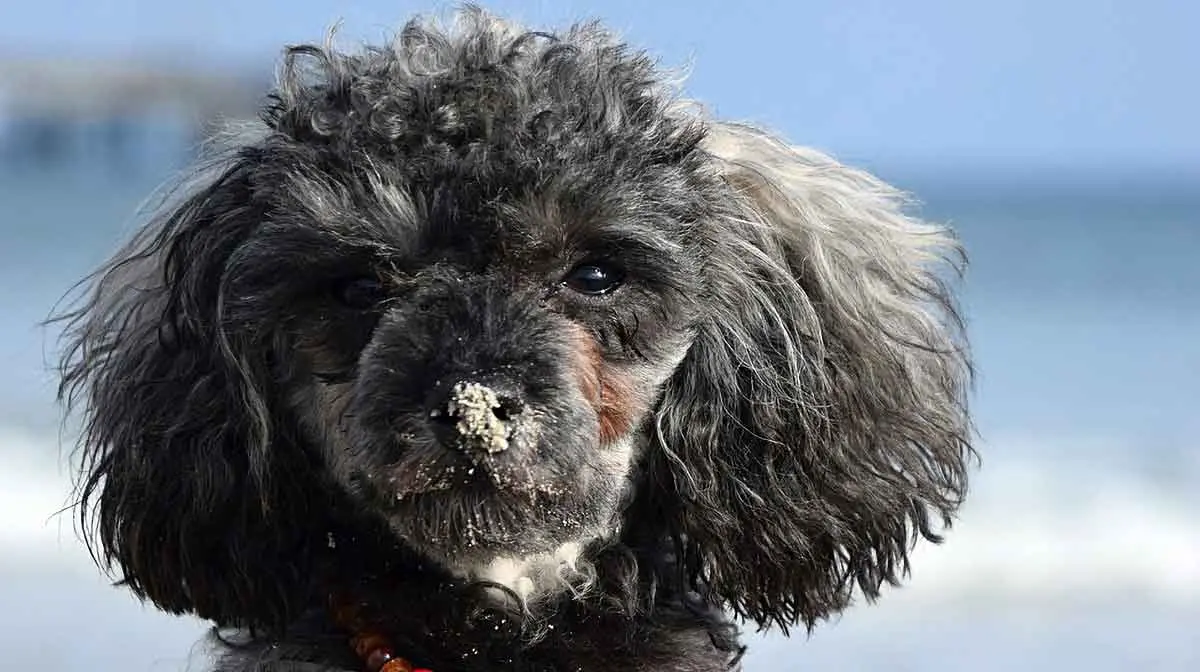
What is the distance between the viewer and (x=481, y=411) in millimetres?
2945

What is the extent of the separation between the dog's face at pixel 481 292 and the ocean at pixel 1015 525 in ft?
3.88

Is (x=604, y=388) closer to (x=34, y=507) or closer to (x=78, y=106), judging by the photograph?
(x=34, y=507)

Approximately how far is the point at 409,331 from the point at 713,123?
1060mm

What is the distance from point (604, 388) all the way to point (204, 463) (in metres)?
0.81

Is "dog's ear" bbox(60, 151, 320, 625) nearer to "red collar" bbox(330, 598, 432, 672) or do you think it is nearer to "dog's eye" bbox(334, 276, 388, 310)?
"red collar" bbox(330, 598, 432, 672)

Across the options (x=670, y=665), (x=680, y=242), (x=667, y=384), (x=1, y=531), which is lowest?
(x=1, y=531)

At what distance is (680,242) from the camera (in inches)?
134

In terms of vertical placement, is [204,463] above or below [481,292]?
below

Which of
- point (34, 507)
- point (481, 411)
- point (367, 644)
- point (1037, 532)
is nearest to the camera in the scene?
point (481, 411)

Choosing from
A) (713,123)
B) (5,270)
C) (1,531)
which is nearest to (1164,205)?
(5,270)

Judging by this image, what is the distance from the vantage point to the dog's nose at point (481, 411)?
2.94 m

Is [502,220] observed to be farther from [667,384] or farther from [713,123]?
[713,123]

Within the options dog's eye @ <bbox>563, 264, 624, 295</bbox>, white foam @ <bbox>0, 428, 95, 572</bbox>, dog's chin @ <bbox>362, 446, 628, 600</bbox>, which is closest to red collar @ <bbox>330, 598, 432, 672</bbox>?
dog's chin @ <bbox>362, 446, 628, 600</bbox>

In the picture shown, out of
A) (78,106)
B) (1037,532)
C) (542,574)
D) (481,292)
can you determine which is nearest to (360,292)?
(481,292)
